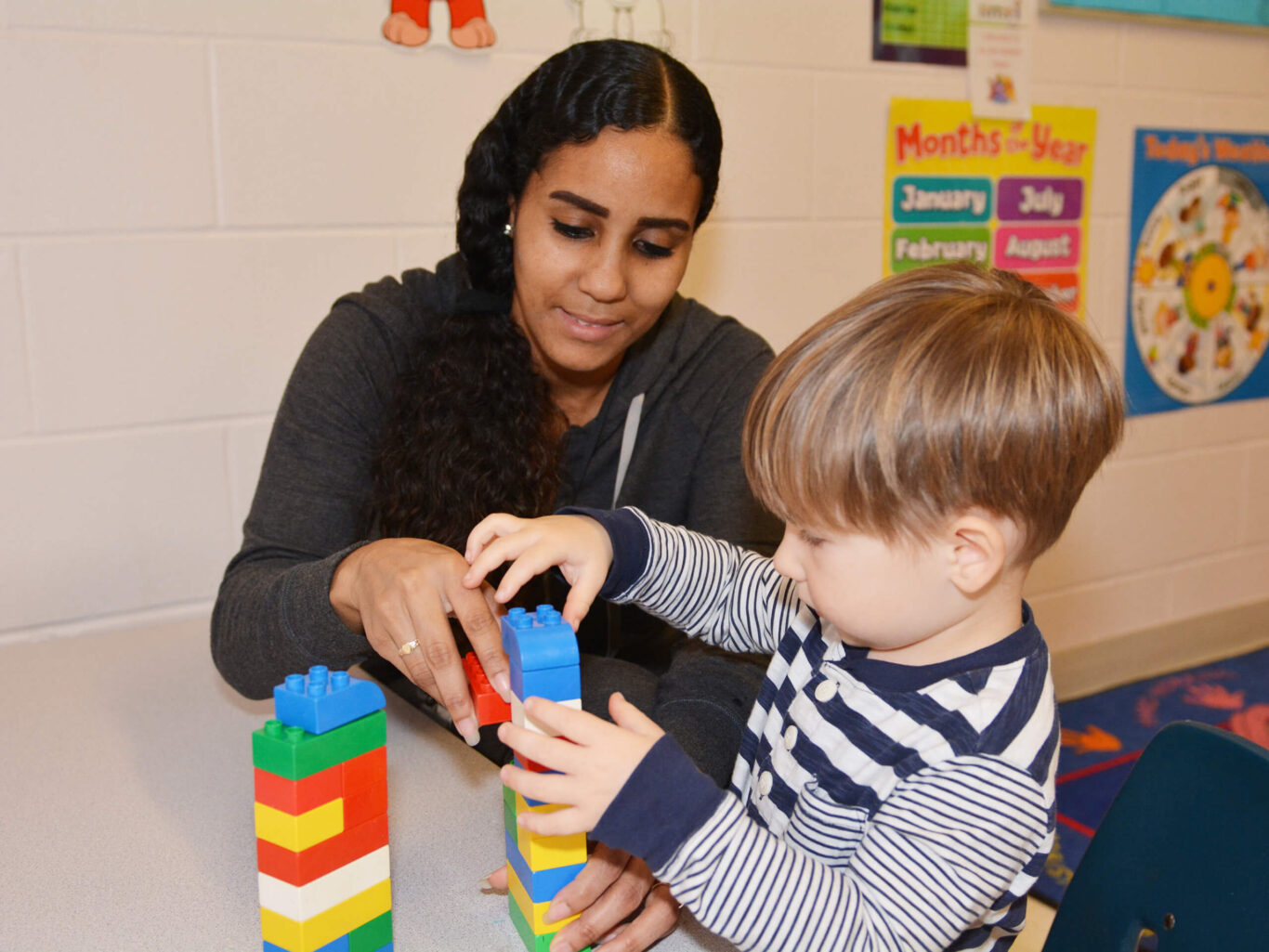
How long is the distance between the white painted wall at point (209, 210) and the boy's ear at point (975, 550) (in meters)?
0.98

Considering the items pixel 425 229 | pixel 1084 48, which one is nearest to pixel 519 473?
pixel 425 229

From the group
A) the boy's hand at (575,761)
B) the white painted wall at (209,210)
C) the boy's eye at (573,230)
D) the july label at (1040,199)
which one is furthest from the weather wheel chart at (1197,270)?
the boy's hand at (575,761)

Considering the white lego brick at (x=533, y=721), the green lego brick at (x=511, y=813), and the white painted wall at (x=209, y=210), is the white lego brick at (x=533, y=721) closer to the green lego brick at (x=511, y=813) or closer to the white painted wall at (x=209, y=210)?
the green lego brick at (x=511, y=813)

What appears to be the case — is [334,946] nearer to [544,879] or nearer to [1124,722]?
[544,879]

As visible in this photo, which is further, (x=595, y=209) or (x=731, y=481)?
(x=731, y=481)

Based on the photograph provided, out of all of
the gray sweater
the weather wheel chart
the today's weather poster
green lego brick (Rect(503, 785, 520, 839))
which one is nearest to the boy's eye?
the gray sweater

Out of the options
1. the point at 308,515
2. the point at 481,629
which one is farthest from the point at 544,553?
the point at 308,515

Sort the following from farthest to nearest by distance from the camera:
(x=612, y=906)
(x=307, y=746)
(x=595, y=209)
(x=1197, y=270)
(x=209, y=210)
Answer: (x=1197, y=270) < (x=209, y=210) < (x=595, y=209) < (x=612, y=906) < (x=307, y=746)

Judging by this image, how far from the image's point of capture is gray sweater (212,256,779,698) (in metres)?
0.93

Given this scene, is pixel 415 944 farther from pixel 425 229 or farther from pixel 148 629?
pixel 425 229

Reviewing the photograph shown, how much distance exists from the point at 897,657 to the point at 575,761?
0.78 ft

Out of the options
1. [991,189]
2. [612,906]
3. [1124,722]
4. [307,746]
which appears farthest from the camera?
[1124,722]

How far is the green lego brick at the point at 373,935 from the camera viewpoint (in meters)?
0.63

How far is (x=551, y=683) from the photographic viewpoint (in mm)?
618
